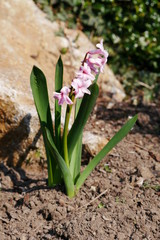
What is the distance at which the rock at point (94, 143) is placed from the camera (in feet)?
9.41

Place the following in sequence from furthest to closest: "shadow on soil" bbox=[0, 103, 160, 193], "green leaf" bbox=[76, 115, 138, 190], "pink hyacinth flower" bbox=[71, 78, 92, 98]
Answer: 1. "shadow on soil" bbox=[0, 103, 160, 193]
2. "green leaf" bbox=[76, 115, 138, 190]
3. "pink hyacinth flower" bbox=[71, 78, 92, 98]

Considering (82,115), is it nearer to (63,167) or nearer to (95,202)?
(63,167)

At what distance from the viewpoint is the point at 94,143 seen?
2893mm

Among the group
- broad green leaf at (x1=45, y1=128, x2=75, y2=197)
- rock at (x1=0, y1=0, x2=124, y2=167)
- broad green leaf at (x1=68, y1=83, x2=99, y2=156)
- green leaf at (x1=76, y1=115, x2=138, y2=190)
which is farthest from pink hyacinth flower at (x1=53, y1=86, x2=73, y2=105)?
rock at (x1=0, y1=0, x2=124, y2=167)

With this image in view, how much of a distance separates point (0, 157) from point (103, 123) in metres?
1.01

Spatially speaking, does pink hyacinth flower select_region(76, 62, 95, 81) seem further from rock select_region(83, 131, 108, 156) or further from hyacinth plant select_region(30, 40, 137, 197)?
rock select_region(83, 131, 108, 156)

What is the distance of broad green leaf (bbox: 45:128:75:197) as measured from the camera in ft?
7.11

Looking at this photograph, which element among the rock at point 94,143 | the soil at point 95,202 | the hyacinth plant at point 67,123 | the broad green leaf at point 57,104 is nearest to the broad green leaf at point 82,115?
the hyacinth plant at point 67,123

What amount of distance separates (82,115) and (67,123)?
0.33 feet

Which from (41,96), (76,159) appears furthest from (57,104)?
(76,159)

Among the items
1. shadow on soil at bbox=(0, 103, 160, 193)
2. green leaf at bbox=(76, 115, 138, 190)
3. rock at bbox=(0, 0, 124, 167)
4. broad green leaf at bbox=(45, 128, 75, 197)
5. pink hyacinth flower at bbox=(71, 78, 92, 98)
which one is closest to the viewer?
pink hyacinth flower at bbox=(71, 78, 92, 98)

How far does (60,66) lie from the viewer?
2346 millimetres

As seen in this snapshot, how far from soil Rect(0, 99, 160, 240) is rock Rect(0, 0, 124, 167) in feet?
0.83

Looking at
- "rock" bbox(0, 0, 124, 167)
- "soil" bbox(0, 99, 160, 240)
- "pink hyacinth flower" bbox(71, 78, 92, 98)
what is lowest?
"soil" bbox(0, 99, 160, 240)
